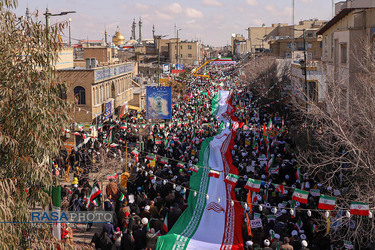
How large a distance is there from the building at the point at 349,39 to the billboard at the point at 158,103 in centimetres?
924

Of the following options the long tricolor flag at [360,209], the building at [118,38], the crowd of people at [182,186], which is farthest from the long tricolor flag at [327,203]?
the building at [118,38]

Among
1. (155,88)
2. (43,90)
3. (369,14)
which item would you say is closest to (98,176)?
(155,88)

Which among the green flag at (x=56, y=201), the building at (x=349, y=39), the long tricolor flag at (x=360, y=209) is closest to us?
the green flag at (x=56, y=201)

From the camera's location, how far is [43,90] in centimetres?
778

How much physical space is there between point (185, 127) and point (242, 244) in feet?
56.2

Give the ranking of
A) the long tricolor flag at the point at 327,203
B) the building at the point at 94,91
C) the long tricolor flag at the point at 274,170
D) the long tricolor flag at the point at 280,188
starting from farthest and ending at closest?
1. the building at the point at 94,91
2. the long tricolor flag at the point at 274,170
3. the long tricolor flag at the point at 280,188
4. the long tricolor flag at the point at 327,203

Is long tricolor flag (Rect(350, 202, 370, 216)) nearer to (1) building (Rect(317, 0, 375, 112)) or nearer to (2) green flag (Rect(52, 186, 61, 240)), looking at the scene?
(2) green flag (Rect(52, 186, 61, 240))

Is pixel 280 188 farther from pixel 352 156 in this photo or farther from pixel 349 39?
pixel 349 39

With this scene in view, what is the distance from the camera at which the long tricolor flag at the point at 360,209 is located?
11.4m

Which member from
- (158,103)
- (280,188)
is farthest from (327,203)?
(158,103)

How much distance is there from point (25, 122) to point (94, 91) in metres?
24.8

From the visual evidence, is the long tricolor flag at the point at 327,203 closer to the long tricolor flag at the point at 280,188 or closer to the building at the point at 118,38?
the long tricolor flag at the point at 280,188

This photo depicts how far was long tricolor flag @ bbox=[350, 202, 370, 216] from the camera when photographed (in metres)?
11.4

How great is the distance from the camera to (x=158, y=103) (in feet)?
91.2
